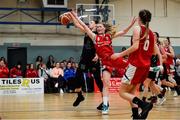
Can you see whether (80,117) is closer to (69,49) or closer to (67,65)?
(67,65)

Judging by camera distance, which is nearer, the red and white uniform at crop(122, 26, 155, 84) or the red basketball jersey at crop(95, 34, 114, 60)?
the red and white uniform at crop(122, 26, 155, 84)

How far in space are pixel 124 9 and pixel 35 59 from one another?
6510 mm

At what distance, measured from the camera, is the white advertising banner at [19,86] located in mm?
18781

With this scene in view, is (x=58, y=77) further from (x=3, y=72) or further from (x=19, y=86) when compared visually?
(x=3, y=72)

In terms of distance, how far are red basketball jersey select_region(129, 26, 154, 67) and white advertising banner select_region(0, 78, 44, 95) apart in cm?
1318

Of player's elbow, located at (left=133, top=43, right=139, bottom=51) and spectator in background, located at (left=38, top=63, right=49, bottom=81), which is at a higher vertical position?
player's elbow, located at (left=133, top=43, right=139, bottom=51)

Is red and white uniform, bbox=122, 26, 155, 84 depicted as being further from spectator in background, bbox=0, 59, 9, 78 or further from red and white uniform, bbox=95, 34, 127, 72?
spectator in background, bbox=0, 59, 9, 78

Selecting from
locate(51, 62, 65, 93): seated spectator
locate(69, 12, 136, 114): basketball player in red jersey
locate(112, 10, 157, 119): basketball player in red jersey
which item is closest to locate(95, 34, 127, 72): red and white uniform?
locate(69, 12, 136, 114): basketball player in red jersey

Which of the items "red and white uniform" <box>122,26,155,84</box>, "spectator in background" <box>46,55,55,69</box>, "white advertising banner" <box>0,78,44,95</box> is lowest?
"white advertising banner" <box>0,78,44,95</box>

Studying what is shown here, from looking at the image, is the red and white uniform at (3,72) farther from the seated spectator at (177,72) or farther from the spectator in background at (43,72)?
the seated spectator at (177,72)

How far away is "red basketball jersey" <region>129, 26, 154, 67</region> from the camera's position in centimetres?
633

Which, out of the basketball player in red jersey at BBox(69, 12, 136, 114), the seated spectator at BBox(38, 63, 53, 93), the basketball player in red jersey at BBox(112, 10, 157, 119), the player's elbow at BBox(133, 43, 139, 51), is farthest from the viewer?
the seated spectator at BBox(38, 63, 53, 93)

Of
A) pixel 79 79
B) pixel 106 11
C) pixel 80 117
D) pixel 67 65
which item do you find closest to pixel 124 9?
pixel 106 11

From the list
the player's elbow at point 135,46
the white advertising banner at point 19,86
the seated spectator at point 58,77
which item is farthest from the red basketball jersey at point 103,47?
the seated spectator at point 58,77
